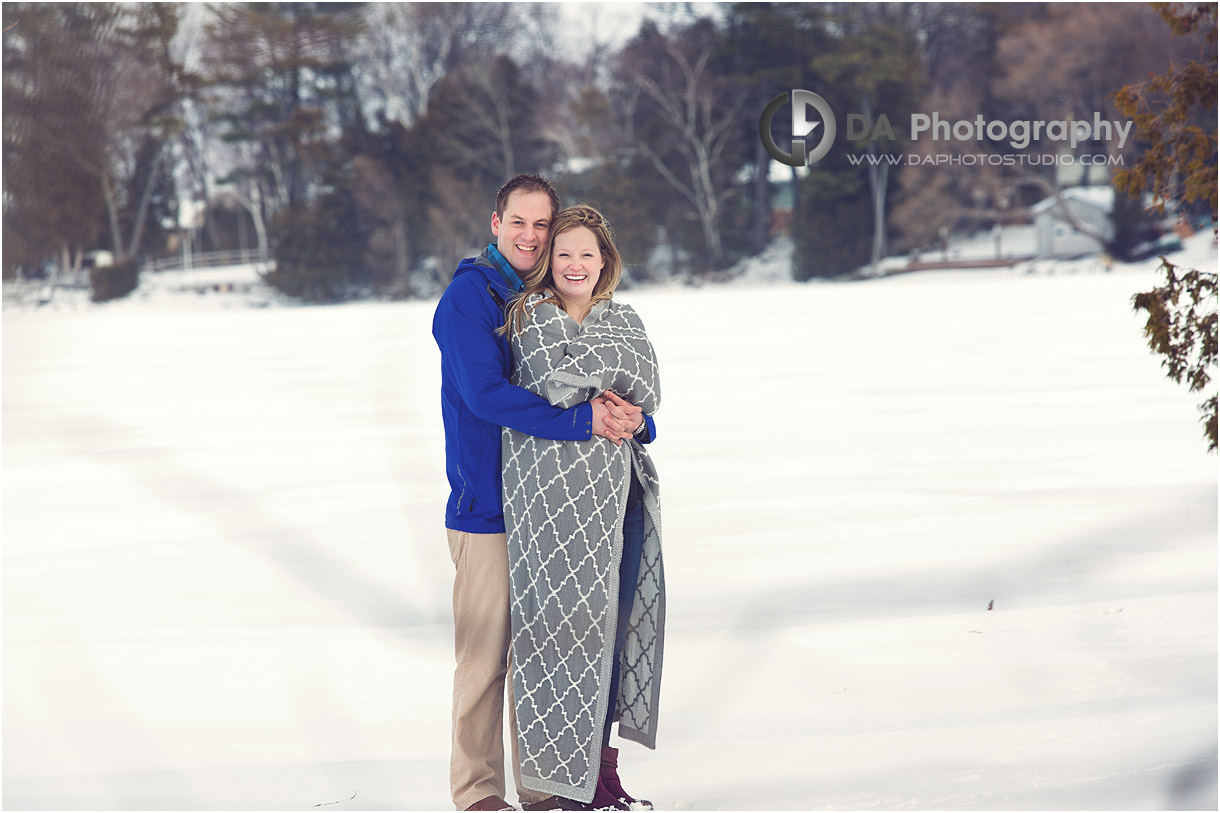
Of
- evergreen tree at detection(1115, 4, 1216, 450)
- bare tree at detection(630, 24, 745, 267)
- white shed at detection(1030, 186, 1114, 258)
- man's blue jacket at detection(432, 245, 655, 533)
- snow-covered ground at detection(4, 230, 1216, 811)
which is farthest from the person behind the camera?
bare tree at detection(630, 24, 745, 267)

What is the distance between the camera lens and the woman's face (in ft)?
7.31

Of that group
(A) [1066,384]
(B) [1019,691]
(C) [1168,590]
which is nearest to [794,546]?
(C) [1168,590]

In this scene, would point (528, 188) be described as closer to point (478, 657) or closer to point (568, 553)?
point (568, 553)

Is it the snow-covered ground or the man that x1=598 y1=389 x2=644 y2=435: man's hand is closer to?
the man

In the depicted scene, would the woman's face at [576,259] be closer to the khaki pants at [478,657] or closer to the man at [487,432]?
the man at [487,432]

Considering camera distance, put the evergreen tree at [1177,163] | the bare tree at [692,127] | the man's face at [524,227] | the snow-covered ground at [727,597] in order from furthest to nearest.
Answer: the bare tree at [692,127]
the evergreen tree at [1177,163]
the snow-covered ground at [727,597]
the man's face at [524,227]

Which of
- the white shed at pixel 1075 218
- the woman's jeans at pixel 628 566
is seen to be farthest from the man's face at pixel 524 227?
the white shed at pixel 1075 218

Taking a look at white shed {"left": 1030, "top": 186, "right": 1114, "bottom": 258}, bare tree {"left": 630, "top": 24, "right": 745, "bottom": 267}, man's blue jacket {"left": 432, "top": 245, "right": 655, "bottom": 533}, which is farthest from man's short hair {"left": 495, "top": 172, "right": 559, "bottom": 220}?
white shed {"left": 1030, "top": 186, "right": 1114, "bottom": 258}

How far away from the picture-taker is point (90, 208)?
2047cm

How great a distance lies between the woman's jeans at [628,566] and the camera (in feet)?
7.89

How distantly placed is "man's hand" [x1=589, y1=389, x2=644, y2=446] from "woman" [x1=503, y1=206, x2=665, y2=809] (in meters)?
0.03

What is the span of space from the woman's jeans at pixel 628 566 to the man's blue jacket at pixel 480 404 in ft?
0.63

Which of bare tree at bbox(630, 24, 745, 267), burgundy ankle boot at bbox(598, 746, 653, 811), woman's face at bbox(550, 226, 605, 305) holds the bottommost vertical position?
burgundy ankle boot at bbox(598, 746, 653, 811)

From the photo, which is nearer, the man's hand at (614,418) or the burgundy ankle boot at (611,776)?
the man's hand at (614,418)
